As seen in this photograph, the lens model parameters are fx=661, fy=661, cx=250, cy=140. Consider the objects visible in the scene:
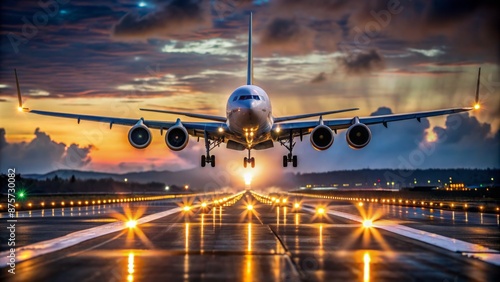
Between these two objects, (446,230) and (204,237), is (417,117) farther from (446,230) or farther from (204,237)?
(204,237)

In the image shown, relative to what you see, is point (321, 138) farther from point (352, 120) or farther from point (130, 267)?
point (130, 267)

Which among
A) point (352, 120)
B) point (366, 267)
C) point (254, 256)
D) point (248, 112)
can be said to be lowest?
point (366, 267)

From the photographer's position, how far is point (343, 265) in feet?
65.5

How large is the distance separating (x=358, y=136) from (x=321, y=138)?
8.91ft

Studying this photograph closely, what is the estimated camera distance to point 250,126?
145ft

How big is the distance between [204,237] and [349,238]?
6.55 m

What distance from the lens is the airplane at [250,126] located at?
144 feet

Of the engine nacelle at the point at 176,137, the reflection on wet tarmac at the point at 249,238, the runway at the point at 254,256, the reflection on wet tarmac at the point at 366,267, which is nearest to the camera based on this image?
the reflection on wet tarmac at the point at 366,267

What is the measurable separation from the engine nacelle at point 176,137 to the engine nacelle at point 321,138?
365 inches

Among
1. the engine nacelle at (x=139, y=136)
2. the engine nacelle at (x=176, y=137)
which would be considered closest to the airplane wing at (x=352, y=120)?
the engine nacelle at (x=176, y=137)

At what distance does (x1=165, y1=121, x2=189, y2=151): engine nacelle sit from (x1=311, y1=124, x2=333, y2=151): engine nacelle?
30.4 ft

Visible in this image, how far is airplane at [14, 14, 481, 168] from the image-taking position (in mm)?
43938

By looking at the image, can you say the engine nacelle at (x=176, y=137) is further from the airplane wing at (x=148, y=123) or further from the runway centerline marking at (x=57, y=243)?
the runway centerline marking at (x=57, y=243)

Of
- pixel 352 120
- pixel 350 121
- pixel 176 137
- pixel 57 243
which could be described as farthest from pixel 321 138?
pixel 57 243
